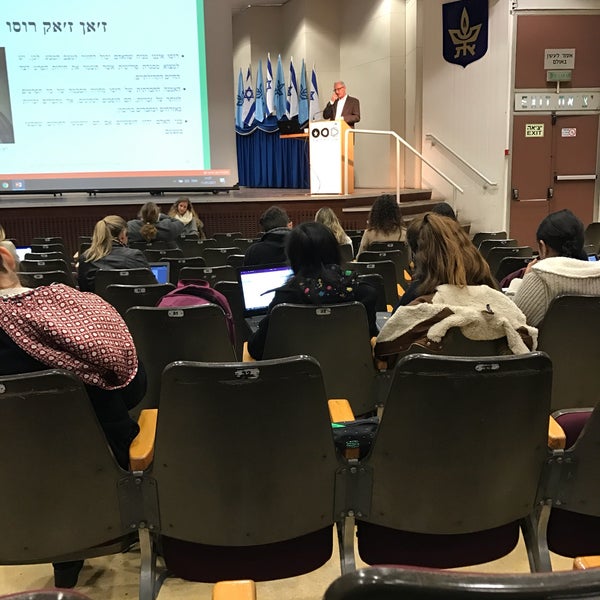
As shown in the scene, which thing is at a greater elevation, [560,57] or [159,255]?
[560,57]

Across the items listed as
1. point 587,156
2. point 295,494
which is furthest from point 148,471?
point 587,156

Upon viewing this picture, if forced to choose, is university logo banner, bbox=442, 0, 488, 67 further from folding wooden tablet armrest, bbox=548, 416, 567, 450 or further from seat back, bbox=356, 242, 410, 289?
folding wooden tablet armrest, bbox=548, 416, 567, 450

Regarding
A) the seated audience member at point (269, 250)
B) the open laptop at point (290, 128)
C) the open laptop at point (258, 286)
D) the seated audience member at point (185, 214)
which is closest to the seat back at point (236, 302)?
the open laptop at point (258, 286)

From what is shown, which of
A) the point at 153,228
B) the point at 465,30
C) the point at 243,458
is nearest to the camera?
the point at 243,458

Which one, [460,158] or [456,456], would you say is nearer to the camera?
[456,456]

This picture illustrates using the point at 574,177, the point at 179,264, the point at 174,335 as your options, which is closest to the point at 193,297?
the point at 174,335

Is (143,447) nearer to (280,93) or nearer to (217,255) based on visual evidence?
(217,255)

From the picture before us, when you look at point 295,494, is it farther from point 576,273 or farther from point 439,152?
point 439,152

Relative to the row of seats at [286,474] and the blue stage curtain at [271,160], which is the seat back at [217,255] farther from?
the blue stage curtain at [271,160]

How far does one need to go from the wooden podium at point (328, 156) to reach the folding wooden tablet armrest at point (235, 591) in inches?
305

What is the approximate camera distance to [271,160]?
1369 centimetres

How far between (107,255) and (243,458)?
3016 millimetres

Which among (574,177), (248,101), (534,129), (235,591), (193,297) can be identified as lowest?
(235,591)

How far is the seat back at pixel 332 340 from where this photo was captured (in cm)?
229
